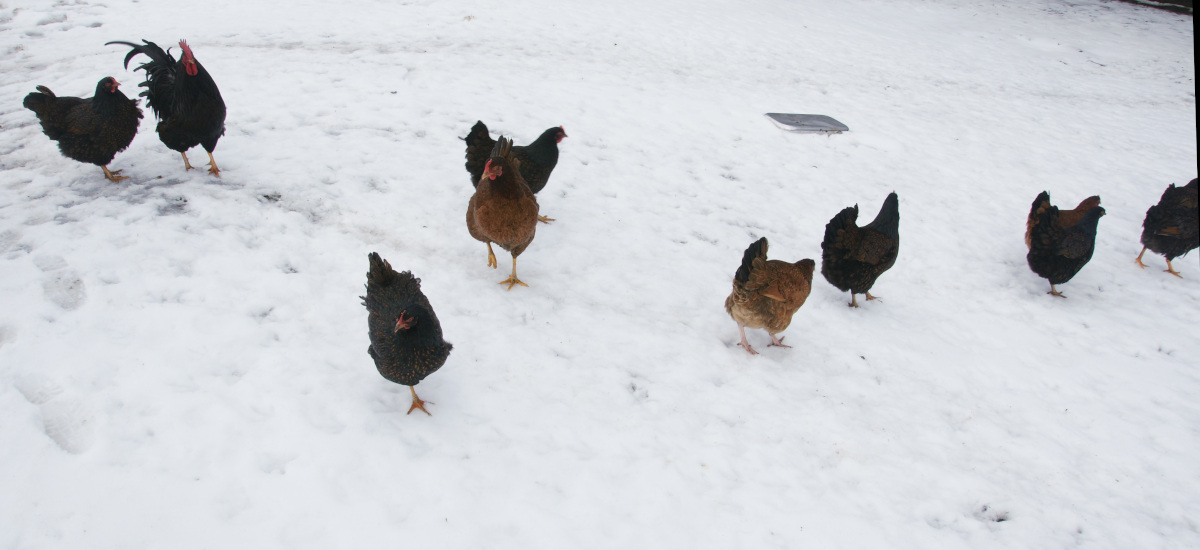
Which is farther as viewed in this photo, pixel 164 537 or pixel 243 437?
pixel 243 437

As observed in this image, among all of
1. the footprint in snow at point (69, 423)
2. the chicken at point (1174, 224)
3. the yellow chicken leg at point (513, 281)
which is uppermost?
the chicken at point (1174, 224)

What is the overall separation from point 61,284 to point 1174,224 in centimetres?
A: 1117

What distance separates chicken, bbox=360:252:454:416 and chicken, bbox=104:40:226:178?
11.4 feet

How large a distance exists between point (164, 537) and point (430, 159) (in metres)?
4.94

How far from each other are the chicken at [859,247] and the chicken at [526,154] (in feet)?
9.94

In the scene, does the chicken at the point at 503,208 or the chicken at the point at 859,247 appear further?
the chicken at the point at 859,247

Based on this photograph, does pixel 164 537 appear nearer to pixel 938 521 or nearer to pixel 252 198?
pixel 252 198

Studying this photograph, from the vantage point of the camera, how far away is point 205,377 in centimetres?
373

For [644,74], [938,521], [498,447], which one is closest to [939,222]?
[938,521]

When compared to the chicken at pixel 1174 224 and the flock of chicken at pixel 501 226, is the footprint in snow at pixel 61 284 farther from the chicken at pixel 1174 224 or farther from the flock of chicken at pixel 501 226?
the chicken at pixel 1174 224

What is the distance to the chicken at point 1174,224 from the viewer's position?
6.24 m

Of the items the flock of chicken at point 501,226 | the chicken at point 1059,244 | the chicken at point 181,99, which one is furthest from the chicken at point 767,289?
the chicken at point 181,99

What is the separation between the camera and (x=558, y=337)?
4.75m

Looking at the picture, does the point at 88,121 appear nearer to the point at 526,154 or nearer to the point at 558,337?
the point at 526,154
